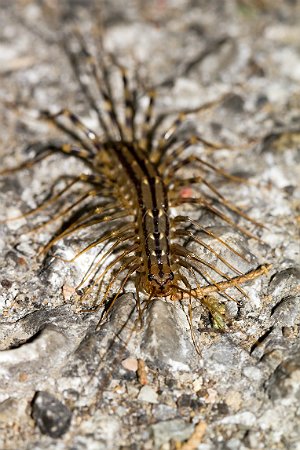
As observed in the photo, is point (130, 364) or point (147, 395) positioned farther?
point (130, 364)

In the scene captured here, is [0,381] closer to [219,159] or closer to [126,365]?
[126,365]

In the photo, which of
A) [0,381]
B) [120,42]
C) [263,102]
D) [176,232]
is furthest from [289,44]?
[0,381]

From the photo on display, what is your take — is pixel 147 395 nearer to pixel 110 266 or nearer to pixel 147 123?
pixel 110 266

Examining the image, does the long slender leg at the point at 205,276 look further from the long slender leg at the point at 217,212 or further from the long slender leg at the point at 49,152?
the long slender leg at the point at 49,152

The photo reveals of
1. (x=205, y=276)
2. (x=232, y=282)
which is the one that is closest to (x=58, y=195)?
(x=205, y=276)

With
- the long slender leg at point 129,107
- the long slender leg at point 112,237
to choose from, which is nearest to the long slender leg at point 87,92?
→ the long slender leg at point 129,107

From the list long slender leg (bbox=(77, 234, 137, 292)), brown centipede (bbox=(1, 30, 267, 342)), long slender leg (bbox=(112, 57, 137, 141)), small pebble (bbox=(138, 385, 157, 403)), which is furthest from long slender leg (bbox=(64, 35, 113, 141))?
small pebble (bbox=(138, 385, 157, 403))
